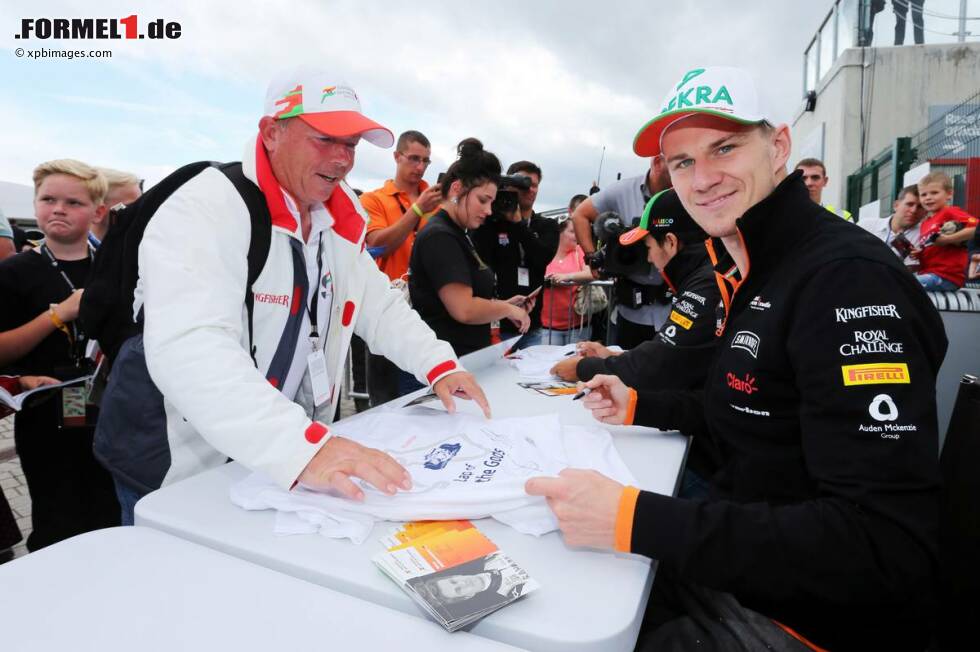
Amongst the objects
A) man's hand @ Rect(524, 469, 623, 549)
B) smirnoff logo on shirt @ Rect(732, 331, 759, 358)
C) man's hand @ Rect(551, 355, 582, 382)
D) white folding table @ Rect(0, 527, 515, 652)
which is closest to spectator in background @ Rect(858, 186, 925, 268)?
man's hand @ Rect(551, 355, 582, 382)

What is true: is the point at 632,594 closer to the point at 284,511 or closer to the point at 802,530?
the point at 802,530

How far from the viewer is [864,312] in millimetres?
897

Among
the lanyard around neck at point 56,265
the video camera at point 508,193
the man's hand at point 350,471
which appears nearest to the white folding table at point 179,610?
the man's hand at point 350,471

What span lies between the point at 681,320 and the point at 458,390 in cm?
82

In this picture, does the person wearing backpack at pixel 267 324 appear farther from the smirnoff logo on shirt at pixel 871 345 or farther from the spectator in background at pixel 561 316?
the spectator in background at pixel 561 316

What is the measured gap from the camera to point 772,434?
1059 mm

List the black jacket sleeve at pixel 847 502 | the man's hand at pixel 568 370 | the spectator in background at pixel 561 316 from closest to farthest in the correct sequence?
the black jacket sleeve at pixel 847 502 < the man's hand at pixel 568 370 < the spectator in background at pixel 561 316

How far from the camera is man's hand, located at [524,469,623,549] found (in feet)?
3.06

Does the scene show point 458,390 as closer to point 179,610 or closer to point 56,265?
point 179,610

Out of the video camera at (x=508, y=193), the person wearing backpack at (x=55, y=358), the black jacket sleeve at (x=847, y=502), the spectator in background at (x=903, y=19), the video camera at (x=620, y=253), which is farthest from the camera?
the spectator in background at (x=903, y=19)

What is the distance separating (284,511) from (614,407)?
3.11ft

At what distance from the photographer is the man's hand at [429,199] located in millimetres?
3362

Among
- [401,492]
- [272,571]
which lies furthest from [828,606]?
[272,571]

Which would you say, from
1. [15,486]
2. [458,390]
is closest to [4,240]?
[15,486]
